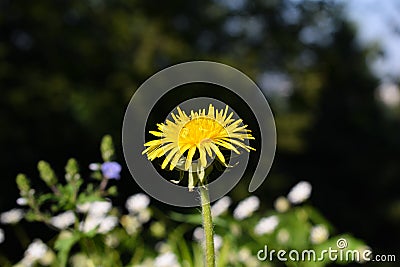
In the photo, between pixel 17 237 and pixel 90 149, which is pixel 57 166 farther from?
pixel 17 237

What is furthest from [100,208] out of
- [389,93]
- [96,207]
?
[389,93]

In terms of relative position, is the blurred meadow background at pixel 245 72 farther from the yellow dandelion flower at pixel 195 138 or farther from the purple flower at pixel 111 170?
the yellow dandelion flower at pixel 195 138

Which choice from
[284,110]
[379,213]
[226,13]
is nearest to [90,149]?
[226,13]

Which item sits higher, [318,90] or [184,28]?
[318,90]

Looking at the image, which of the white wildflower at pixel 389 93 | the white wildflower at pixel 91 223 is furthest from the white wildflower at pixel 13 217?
the white wildflower at pixel 389 93

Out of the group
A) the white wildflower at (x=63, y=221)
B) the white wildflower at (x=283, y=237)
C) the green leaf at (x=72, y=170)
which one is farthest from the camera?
the white wildflower at (x=283, y=237)

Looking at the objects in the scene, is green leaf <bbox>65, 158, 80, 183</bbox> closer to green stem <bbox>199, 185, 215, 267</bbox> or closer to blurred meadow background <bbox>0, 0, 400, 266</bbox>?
green stem <bbox>199, 185, 215, 267</bbox>
